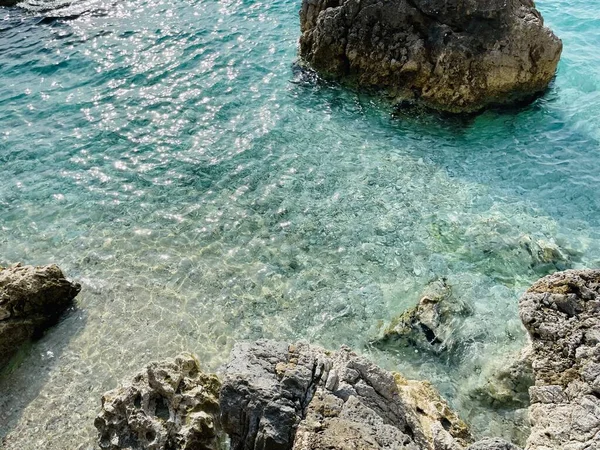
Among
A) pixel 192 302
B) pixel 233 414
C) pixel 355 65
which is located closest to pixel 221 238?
pixel 192 302

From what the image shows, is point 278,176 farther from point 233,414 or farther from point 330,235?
point 233,414

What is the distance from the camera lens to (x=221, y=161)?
14.3 meters

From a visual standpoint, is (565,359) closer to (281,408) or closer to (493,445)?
(493,445)

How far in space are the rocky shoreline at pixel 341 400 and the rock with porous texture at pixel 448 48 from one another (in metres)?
8.85

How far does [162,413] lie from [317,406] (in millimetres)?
2883

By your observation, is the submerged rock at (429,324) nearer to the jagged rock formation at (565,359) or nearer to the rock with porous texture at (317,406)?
the jagged rock formation at (565,359)

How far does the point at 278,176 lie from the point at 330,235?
2.76 meters

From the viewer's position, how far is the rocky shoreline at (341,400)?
6051 mm

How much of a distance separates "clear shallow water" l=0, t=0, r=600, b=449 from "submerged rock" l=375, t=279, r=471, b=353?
0.26 meters

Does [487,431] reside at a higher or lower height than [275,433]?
lower

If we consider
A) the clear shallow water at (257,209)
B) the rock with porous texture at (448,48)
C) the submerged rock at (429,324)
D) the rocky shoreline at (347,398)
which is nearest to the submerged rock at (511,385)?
the rocky shoreline at (347,398)

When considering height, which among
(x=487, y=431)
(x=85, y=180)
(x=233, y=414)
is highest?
(x=233, y=414)

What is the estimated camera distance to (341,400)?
20.8ft

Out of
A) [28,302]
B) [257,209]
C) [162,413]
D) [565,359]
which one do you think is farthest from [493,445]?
[28,302]
